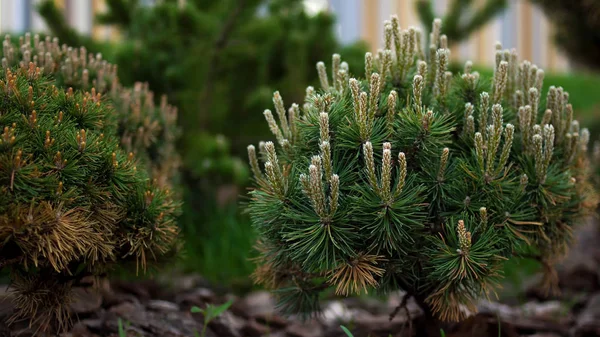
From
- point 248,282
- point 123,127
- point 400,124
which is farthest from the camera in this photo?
point 248,282

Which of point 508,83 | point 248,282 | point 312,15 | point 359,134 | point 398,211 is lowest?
point 248,282

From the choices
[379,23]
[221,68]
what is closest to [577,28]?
[221,68]

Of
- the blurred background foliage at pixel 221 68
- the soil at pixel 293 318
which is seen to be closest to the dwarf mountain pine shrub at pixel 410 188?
the soil at pixel 293 318

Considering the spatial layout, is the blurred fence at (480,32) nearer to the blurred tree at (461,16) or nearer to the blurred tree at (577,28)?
the blurred tree at (577,28)

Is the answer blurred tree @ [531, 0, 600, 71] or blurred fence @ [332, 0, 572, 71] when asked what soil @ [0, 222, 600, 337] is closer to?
blurred tree @ [531, 0, 600, 71]

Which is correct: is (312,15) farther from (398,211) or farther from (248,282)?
(398,211)

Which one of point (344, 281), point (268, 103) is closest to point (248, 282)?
point (268, 103)

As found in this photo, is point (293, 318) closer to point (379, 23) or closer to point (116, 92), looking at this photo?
point (116, 92)
